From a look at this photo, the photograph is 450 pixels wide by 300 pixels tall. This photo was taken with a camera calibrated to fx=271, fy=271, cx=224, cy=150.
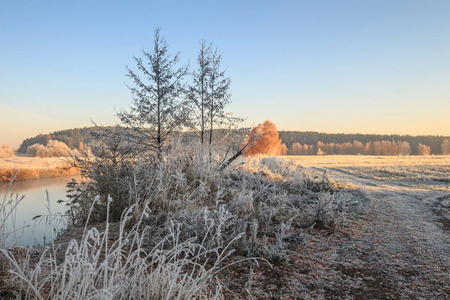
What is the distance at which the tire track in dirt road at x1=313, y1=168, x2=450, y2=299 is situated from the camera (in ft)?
9.22

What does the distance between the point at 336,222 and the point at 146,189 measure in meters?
3.33

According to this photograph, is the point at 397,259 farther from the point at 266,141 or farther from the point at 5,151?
the point at 5,151

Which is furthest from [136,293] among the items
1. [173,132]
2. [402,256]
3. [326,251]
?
[173,132]

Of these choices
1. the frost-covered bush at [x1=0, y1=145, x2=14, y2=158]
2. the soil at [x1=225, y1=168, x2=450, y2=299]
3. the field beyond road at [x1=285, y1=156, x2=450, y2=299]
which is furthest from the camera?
the frost-covered bush at [x1=0, y1=145, x2=14, y2=158]

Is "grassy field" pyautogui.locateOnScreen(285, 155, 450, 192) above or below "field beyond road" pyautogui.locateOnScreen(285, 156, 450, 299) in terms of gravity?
below

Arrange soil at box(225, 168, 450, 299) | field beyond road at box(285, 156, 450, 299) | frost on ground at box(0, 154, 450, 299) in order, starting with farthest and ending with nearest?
field beyond road at box(285, 156, 450, 299)
soil at box(225, 168, 450, 299)
frost on ground at box(0, 154, 450, 299)

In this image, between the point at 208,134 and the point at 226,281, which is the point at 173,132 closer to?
the point at 208,134

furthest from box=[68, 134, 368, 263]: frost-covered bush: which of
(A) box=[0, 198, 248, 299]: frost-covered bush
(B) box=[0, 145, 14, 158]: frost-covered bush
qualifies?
(B) box=[0, 145, 14, 158]: frost-covered bush

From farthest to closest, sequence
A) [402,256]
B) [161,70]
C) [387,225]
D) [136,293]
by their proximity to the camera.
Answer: [161,70]
[387,225]
[402,256]
[136,293]

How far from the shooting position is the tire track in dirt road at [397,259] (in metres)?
2.81

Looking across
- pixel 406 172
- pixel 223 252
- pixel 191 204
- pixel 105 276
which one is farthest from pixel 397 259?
pixel 406 172

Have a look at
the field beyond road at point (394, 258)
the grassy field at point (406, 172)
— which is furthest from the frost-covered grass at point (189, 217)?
the grassy field at point (406, 172)

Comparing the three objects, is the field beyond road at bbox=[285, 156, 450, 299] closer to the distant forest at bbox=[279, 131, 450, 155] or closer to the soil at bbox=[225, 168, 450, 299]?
the soil at bbox=[225, 168, 450, 299]

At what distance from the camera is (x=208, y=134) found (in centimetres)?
1127
